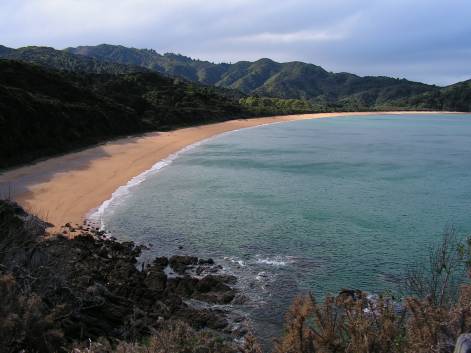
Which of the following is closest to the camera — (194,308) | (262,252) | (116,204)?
(194,308)

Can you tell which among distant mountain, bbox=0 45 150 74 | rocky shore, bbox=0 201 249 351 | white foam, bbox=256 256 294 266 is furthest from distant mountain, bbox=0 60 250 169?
distant mountain, bbox=0 45 150 74

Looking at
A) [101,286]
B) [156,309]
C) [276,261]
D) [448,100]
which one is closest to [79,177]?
[276,261]

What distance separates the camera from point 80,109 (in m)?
52.1

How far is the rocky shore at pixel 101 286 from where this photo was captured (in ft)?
36.1

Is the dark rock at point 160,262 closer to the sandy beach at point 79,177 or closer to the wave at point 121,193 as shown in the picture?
the wave at point 121,193

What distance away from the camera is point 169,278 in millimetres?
18125

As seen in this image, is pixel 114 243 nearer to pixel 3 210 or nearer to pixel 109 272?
pixel 109 272

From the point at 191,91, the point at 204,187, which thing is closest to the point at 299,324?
the point at 204,187

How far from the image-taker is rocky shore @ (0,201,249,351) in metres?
11.0

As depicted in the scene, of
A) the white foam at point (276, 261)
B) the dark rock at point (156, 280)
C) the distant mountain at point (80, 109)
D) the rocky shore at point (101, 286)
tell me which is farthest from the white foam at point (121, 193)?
the distant mountain at point (80, 109)

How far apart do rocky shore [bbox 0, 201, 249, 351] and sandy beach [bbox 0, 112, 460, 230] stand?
187 inches

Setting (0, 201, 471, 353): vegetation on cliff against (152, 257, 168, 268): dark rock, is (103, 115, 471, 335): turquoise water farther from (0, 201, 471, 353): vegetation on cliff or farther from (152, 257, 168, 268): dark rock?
(0, 201, 471, 353): vegetation on cliff

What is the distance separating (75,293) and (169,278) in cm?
609

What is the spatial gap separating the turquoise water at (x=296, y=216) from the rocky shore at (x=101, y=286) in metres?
1.37
